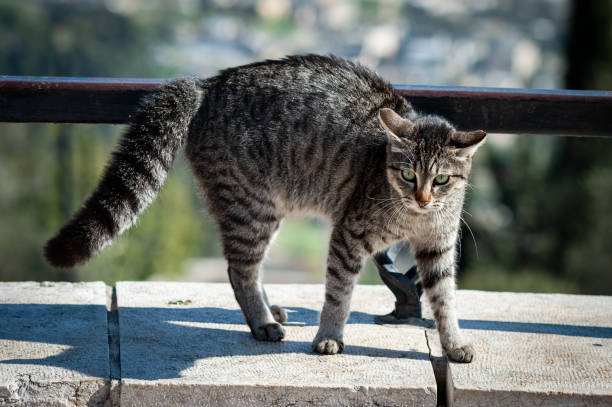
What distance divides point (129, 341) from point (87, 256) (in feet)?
1.62

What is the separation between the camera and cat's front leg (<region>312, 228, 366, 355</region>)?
3465 millimetres

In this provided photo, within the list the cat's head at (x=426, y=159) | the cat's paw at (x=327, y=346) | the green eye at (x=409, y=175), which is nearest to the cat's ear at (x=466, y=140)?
the cat's head at (x=426, y=159)

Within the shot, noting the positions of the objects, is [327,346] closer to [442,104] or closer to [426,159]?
[426,159]

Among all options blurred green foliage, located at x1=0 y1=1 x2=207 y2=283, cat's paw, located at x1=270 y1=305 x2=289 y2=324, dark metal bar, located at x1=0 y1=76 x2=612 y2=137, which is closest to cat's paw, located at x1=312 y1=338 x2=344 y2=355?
cat's paw, located at x1=270 y1=305 x2=289 y2=324

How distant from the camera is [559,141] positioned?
18438 millimetres

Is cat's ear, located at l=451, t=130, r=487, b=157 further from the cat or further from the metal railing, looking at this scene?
the metal railing

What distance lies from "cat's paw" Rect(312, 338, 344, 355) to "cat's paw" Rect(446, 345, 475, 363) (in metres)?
0.50

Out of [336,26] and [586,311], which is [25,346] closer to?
[586,311]

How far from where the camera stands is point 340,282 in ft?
11.4

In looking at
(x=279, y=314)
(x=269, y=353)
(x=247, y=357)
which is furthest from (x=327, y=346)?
(x=279, y=314)

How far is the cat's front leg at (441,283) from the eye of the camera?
137 inches

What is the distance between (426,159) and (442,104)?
1.62ft

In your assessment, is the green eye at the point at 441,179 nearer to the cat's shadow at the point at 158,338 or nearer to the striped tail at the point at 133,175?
the cat's shadow at the point at 158,338

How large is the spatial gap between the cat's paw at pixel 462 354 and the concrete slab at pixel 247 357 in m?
0.12
